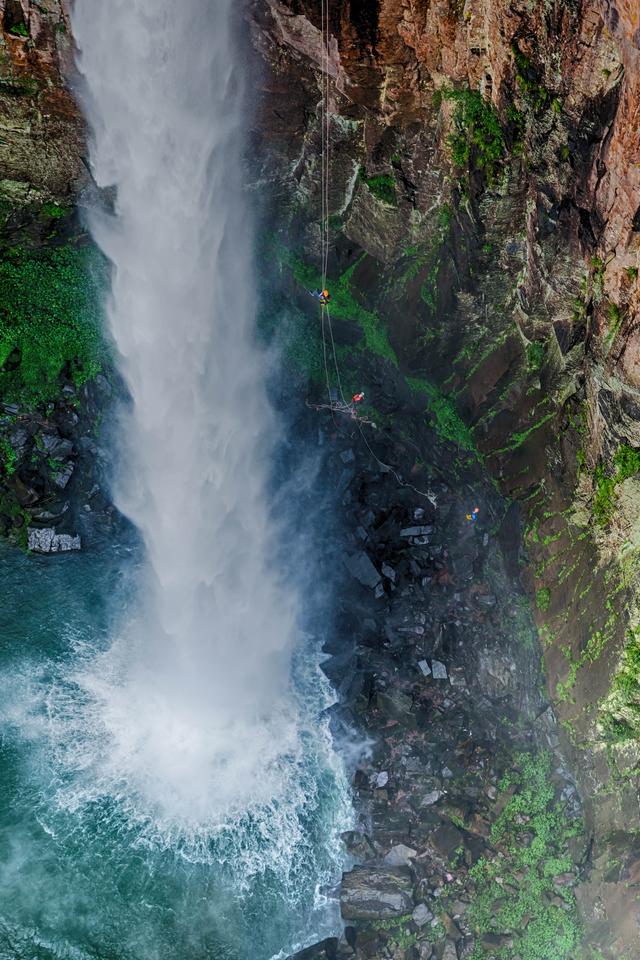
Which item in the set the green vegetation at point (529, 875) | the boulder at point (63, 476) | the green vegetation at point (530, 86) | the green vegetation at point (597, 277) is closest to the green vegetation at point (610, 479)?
the green vegetation at point (597, 277)

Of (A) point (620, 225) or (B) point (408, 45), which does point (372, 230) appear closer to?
(B) point (408, 45)

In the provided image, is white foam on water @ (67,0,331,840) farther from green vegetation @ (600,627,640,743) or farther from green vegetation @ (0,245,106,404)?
green vegetation @ (600,627,640,743)

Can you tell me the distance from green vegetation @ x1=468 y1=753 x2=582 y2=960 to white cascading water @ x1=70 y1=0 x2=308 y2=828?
3737mm

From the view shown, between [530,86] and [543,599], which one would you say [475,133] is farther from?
[543,599]

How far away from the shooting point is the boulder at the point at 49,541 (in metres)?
14.0

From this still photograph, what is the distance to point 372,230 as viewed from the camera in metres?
15.5

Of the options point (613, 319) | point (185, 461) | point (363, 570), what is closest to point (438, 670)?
point (363, 570)

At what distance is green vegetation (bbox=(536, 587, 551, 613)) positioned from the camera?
1384cm

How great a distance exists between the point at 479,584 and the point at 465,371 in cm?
440

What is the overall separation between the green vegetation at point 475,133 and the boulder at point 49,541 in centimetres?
1013

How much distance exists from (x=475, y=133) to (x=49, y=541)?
1074cm

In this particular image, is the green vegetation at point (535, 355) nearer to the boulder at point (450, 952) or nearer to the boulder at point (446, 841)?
the boulder at point (446, 841)

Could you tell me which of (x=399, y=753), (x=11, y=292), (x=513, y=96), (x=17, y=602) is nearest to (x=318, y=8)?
(x=513, y=96)

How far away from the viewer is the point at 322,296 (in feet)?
51.5
